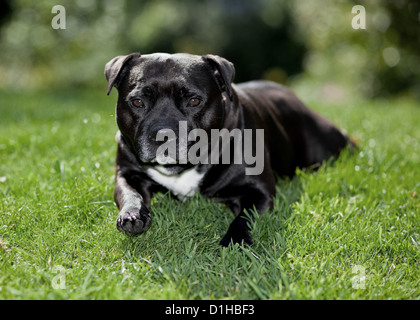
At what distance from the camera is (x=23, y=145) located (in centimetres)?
458

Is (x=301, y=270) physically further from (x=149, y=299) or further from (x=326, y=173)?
(x=326, y=173)

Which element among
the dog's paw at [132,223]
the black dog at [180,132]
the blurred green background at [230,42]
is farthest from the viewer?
the blurred green background at [230,42]

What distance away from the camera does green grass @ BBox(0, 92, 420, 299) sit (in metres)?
2.20

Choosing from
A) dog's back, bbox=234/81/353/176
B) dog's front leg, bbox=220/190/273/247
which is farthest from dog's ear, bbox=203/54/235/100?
dog's front leg, bbox=220/190/273/247

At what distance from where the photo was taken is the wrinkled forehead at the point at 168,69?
287cm

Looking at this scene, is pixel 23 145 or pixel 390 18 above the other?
pixel 390 18

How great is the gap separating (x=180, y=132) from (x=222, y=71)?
Result: 20.1 inches

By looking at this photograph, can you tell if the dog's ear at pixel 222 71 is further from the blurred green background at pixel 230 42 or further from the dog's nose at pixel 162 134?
the blurred green background at pixel 230 42

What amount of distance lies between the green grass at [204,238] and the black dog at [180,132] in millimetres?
121

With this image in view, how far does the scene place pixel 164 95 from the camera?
2855 mm

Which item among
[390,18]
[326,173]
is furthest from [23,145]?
[390,18]

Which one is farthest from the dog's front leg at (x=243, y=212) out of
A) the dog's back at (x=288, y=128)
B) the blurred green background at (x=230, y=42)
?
the blurred green background at (x=230, y=42)

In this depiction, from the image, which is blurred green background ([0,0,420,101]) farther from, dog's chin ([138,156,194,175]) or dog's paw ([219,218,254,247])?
dog's paw ([219,218,254,247])
